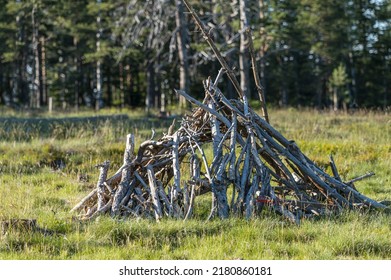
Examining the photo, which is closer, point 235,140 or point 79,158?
point 235,140

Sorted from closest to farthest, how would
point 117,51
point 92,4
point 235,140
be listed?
1. point 235,140
2. point 117,51
3. point 92,4

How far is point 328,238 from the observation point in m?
6.04

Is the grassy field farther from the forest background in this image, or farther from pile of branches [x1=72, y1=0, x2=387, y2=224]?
the forest background

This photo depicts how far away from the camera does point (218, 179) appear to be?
6.97 meters

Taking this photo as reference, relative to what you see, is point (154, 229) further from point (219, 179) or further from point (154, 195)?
point (219, 179)

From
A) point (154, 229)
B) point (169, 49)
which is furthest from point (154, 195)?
point (169, 49)

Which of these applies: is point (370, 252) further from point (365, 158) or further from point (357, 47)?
point (357, 47)

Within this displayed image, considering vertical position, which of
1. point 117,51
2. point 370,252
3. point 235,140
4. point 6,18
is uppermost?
point 6,18

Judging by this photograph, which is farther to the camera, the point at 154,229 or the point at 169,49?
the point at 169,49

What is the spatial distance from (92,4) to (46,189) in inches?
1022

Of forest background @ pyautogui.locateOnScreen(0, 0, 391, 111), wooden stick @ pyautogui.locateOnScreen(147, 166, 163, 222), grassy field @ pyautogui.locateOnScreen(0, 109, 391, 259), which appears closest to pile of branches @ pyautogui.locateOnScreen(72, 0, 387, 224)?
wooden stick @ pyautogui.locateOnScreen(147, 166, 163, 222)

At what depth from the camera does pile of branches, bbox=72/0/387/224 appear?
22.7 feet

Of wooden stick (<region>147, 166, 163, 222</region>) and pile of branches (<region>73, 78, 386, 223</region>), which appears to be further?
pile of branches (<region>73, 78, 386, 223</region>)

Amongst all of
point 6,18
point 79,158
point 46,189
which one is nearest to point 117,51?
point 6,18
